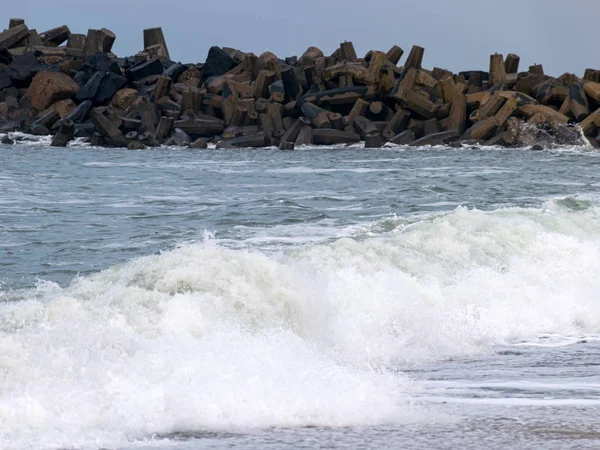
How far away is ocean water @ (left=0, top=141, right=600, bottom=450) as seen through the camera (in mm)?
5207

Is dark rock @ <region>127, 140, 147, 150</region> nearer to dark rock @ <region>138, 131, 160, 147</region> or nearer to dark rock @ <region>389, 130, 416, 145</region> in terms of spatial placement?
dark rock @ <region>138, 131, 160, 147</region>

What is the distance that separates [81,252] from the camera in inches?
446

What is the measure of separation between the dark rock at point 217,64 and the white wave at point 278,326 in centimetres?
3024

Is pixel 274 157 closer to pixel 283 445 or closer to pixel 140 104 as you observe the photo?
pixel 140 104

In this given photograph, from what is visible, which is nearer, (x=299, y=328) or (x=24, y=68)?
(x=299, y=328)

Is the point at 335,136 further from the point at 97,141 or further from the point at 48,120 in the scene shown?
the point at 48,120

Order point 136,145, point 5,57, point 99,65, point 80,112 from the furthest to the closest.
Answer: point 5,57, point 99,65, point 80,112, point 136,145

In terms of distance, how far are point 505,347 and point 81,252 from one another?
4976 millimetres

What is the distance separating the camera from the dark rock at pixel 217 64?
137 ft

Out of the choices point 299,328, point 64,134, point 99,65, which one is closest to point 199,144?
point 64,134

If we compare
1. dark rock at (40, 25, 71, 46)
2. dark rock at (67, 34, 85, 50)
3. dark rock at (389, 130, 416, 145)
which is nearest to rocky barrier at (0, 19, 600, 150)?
dark rock at (389, 130, 416, 145)

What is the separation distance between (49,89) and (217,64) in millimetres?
6328

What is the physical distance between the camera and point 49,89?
39406mm

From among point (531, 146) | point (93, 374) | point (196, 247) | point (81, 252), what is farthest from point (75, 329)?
point (531, 146)
